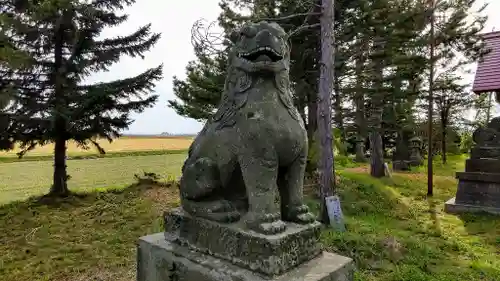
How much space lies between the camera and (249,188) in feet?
6.82

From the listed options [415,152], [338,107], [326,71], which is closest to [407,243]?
[326,71]

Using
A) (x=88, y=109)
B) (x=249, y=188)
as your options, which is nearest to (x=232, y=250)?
(x=249, y=188)

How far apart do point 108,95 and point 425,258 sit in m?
6.17

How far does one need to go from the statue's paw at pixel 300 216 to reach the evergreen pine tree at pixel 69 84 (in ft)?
18.2

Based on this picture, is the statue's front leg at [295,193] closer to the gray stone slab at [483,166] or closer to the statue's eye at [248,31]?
the statue's eye at [248,31]

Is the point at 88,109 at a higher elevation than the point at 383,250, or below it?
higher

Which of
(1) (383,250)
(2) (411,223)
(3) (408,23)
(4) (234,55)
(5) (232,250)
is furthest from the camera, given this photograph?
(3) (408,23)

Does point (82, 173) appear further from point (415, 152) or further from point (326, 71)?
point (415, 152)

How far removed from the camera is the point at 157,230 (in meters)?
4.91

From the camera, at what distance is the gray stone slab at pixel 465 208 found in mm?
7058

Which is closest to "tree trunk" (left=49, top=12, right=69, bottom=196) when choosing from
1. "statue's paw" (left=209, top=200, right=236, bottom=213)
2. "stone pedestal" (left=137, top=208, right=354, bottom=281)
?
"stone pedestal" (left=137, top=208, right=354, bottom=281)

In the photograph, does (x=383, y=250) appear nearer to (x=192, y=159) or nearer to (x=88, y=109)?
(x=192, y=159)

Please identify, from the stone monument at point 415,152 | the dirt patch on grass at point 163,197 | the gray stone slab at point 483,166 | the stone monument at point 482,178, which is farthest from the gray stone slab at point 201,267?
the stone monument at point 415,152

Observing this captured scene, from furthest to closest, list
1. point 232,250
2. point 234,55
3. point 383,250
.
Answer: point 383,250, point 234,55, point 232,250
